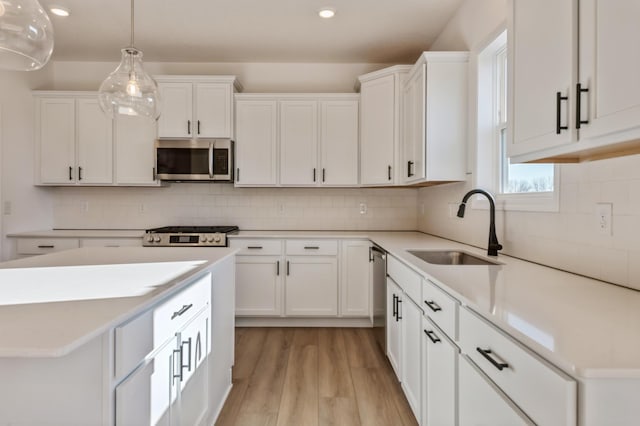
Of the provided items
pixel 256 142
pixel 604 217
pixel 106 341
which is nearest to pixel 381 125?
pixel 256 142

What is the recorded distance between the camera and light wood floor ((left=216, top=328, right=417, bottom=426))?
2.11 m

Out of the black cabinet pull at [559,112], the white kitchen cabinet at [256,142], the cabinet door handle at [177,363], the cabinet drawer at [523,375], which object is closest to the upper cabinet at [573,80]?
the black cabinet pull at [559,112]

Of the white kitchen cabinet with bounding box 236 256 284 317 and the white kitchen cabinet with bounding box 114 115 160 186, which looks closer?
the white kitchen cabinet with bounding box 236 256 284 317

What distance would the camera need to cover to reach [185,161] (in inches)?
147

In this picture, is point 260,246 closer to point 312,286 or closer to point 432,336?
point 312,286

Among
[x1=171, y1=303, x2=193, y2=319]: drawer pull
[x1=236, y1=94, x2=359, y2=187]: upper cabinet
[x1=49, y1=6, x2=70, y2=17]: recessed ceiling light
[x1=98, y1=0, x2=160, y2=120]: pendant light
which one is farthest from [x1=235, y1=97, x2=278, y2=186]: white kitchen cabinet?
[x1=171, y1=303, x2=193, y2=319]: drawer pull

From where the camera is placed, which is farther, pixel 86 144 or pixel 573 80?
pixel 86 144

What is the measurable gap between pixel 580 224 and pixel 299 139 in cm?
274

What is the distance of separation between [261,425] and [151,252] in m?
1.17

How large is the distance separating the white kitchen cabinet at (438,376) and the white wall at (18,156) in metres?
3.97

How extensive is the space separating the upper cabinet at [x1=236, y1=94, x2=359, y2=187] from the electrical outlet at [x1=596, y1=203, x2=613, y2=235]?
2.48 metres

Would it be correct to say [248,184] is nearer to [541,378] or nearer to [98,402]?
[98,402]

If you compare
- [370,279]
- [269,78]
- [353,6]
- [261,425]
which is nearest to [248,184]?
[269,78]

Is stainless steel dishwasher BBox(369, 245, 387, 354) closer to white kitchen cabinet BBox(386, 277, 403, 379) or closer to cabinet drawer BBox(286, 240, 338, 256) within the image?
white kitchen cabinet BBox(386, 277, 403, 379)
